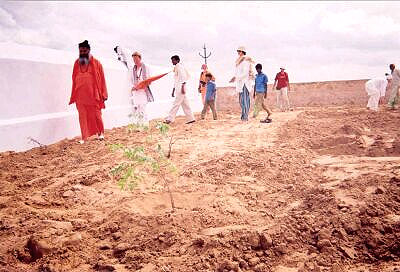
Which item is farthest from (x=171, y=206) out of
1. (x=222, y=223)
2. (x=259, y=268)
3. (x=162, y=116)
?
(x=162, y=116)

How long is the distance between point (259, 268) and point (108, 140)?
479 centimetres

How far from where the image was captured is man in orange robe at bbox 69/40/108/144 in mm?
6398

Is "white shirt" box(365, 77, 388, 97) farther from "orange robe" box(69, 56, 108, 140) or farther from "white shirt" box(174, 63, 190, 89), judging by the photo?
"orange robe" box(69, 56, 108, 140)

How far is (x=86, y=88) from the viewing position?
21.1 feet

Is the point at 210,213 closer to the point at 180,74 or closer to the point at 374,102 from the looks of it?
the point at 180,74

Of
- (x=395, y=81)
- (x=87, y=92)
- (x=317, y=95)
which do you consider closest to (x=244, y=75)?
(x=87, y=92)

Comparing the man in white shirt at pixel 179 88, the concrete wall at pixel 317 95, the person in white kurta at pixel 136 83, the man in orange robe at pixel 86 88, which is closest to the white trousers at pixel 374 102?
the man in white shirt at pixel 179 88

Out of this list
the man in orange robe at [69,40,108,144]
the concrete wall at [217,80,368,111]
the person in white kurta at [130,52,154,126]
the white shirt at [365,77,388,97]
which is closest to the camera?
the man in orange robe at [69,40,108,144]

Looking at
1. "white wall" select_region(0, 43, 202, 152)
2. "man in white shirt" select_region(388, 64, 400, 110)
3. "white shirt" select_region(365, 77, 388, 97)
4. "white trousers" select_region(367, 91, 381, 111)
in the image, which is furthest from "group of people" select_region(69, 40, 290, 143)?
"man in white shirt" select_region(388, 64, 400, 110)

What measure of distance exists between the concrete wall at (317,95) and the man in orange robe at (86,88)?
43.8 feet

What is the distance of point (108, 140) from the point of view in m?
6.68

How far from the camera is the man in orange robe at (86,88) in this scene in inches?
252

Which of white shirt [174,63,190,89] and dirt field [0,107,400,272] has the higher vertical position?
Answer: white shirt [174,63,190,89]

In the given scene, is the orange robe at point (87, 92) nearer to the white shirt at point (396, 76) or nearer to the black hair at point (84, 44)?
the black hair at point (84, 44)
